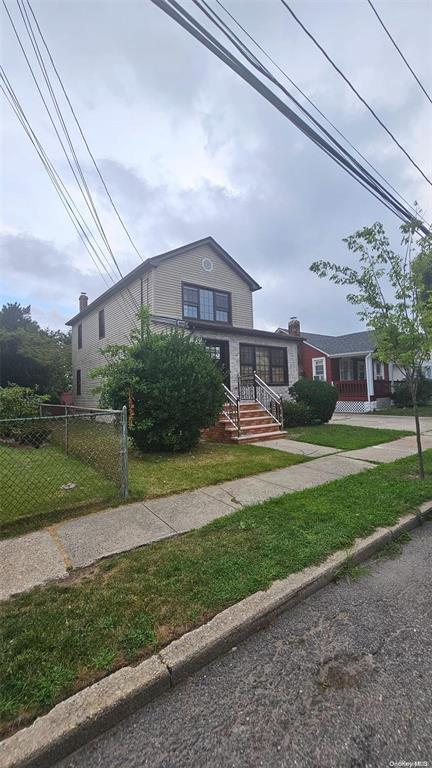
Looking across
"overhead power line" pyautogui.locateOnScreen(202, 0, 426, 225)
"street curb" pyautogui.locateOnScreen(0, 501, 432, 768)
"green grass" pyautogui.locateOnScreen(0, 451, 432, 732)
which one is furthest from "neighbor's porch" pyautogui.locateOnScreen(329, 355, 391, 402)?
"street curb" pyautogui.locateOnScreen(0, 501, 432, 768)

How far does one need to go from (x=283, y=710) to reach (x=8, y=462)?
7021 millimetres

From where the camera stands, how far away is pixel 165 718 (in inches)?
64.8

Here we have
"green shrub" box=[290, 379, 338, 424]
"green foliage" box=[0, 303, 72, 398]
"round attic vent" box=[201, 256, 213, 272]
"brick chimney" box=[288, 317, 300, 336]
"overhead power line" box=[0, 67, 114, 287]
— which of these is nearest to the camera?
"overhead power line" box=[0, 67, 114, 287]

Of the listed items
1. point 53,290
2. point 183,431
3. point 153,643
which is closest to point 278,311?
point 53,290

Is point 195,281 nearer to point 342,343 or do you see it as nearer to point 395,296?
point 395,296

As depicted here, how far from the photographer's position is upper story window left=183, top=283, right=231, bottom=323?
1431 cm

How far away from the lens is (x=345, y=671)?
6.17 ft

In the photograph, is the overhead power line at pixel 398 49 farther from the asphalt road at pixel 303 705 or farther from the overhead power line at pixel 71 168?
the asphalt road at pixel 303 705

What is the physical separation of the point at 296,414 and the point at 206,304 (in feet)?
20.6

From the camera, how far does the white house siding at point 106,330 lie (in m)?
14.2

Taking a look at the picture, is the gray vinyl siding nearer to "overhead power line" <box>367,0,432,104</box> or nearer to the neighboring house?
the neighboring house

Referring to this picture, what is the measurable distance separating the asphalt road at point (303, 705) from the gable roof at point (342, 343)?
19.8m

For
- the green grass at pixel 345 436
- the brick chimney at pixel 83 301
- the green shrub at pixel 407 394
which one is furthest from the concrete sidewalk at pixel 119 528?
the green shrub at pixel 407 394

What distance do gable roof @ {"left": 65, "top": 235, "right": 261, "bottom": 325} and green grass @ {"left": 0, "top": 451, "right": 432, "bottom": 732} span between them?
11543 mm
